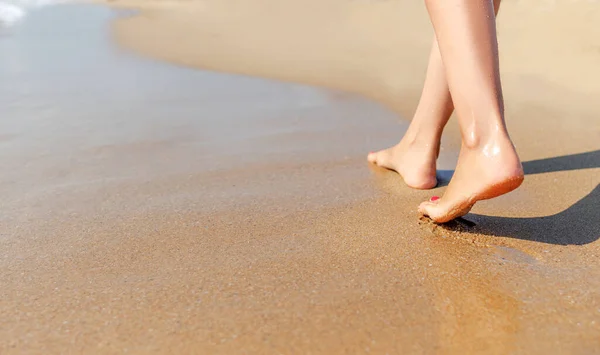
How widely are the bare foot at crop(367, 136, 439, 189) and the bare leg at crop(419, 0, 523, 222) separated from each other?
42 centimetres

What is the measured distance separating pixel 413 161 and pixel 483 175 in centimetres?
53

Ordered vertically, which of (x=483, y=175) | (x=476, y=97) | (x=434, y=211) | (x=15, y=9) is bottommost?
(x=15, y=9)

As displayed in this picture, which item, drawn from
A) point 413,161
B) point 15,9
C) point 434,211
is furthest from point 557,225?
point 15,9

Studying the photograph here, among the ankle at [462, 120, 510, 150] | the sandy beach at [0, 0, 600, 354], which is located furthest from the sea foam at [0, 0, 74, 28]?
the ankle at [462, 120, 510, 150]

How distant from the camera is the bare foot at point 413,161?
174 cm

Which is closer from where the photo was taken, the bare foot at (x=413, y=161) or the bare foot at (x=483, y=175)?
the bare foot at (x=483, y=175)

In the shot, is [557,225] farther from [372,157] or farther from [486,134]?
[372,157]

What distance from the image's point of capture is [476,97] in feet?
4.14

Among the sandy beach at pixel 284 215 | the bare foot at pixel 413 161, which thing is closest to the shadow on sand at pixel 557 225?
the sandy beach at pixel 284 215

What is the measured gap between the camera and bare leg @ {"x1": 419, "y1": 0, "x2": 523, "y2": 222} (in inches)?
49.0

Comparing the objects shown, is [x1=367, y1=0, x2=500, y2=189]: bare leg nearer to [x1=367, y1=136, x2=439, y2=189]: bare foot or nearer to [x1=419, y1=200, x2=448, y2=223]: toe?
[x1=367, y1=136, x2=439, y2=189]: bare foot

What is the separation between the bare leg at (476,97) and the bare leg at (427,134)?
1.34 ft

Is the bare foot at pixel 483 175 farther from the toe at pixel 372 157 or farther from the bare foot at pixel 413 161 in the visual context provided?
the toe at pixel 372 157

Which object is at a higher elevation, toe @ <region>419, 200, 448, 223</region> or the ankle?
the ankle
